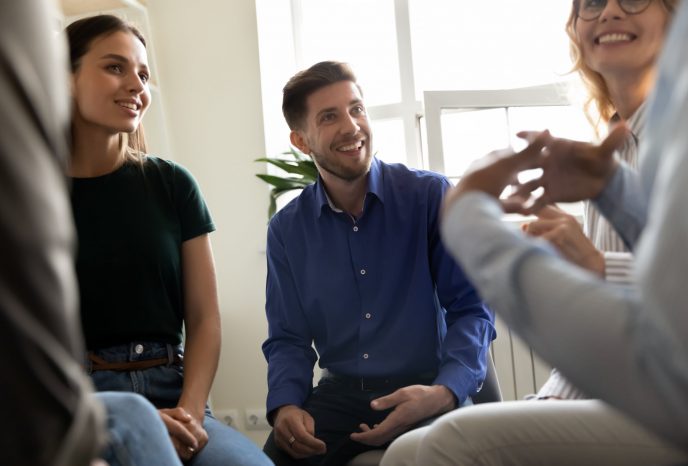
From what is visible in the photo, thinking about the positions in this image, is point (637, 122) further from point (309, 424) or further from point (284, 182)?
point (284, 182)

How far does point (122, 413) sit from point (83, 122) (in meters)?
0.95

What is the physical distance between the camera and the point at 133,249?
→ 1.72 m

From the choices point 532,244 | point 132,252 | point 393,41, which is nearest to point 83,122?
point 132,252

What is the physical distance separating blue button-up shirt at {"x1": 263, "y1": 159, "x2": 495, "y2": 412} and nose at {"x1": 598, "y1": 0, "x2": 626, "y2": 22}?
0.66 metres

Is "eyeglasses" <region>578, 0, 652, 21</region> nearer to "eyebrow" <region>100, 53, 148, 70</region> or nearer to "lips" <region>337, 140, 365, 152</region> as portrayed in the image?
"lips" <region>337, 140, 365, 152</region>

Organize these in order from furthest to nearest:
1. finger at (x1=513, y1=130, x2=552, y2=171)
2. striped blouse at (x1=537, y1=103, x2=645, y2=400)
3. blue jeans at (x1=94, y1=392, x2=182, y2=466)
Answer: striped blouse at (x1=537, y1=103, x2=645, y2=400) → blue jeans at (x1=94, y1=392, x2=182, y2=466) → finger at (x1=513, y1=130, x2=552, y2=171)

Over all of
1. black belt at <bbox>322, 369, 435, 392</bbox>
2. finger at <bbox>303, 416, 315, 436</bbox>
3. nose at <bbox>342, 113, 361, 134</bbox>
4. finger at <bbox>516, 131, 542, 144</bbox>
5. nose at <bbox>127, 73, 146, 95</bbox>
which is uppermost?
nose at <bbox>127, 73, 146, 95</bbox>

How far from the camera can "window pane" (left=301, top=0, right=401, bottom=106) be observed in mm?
3533

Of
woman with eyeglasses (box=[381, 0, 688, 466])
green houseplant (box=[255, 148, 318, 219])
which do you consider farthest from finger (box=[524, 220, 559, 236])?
green houseplant (box=[255, 148, 318, 219])

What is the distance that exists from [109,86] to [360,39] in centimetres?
200

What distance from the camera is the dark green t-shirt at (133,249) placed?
1.67 m

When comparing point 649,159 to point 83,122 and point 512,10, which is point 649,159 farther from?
point 512,10

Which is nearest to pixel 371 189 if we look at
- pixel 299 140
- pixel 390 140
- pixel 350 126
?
pixel 350 126

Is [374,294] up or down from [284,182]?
down
